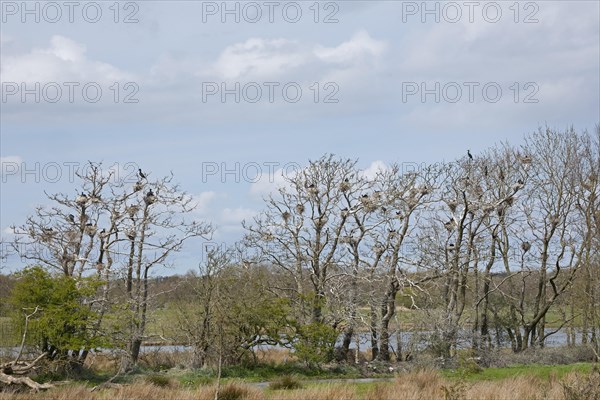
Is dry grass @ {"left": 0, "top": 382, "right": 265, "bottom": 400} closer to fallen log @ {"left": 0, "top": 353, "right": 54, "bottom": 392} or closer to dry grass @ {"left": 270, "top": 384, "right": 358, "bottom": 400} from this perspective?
dry grass @ {"left": 270, "top": 384, "right": 358, "bottom": 400}

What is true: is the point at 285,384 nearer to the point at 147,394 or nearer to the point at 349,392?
the point at 349,392

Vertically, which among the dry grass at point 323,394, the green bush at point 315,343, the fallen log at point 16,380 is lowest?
the dry grass at point 323,394

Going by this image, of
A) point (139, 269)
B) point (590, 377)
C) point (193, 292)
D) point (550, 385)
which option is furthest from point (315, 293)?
point (590, 377)

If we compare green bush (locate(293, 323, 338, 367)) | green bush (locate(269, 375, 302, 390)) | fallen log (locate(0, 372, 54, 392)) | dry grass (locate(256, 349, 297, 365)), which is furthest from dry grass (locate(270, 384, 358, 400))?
dry grass (locate(256, 349, 297, 365))

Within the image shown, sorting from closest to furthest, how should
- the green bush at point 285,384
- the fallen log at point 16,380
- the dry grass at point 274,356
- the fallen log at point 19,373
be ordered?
the fallen log at point 19,373 → the fallen log at point 16,380 → the green bush at point 285,384 → the dry grass at point 274,356

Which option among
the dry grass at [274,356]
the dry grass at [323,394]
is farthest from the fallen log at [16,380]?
the dry grass at [274,356]

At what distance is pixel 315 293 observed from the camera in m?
31.7

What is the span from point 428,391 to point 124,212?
600 inches

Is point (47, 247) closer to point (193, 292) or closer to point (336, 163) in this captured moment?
point (193, 292)

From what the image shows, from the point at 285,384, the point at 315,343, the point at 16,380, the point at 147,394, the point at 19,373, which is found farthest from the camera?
the point at 315,343

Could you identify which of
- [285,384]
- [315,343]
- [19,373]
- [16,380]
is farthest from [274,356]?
[16,380]

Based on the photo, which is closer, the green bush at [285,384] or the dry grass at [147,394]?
the dry grass at [147,394]

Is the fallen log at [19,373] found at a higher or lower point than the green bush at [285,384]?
higher

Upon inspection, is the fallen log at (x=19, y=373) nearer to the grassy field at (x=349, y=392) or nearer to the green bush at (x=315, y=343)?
the grassy field at (x=349, y=392)
